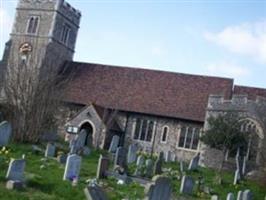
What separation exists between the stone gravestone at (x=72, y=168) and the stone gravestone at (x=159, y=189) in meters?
4.38

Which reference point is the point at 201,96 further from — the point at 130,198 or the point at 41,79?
the point at 130,198

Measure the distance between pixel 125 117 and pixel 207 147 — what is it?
6815 mm

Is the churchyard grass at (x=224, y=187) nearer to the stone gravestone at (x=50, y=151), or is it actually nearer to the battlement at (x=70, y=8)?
the stone gravestone at (x=50, y=151)

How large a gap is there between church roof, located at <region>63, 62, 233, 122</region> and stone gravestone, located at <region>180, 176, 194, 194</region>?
48.3ft

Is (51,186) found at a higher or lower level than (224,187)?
lower

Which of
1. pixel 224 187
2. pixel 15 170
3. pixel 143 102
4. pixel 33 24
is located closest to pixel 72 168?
pixel 15 170

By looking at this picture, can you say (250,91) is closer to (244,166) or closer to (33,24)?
(244,166)

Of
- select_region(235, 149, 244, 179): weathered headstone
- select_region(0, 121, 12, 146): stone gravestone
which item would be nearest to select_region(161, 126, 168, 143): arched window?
select_region(235, 149, 244, 179): weathered headstone

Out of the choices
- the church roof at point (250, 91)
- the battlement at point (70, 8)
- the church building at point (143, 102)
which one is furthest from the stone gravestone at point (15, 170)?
the battlement at point (70, 8)

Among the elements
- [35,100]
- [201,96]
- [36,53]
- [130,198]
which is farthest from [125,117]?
[130,198]

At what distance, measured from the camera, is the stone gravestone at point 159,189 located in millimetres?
8747

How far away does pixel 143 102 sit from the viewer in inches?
1275

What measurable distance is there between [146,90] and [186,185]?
60.9 ft

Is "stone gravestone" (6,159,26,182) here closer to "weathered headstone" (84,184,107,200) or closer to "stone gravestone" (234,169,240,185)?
"weathered headstone" (84,184,107,200)
